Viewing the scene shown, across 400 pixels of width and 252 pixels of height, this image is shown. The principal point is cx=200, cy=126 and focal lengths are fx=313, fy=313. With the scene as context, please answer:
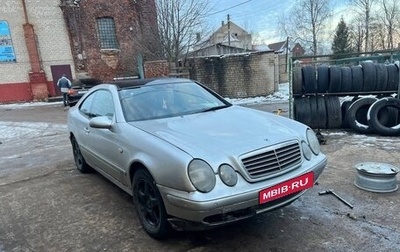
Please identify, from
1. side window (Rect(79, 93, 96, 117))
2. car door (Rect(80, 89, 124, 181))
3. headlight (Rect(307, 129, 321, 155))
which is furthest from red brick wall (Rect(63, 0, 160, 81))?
headlight (Rect(307, 129, 321, 155))

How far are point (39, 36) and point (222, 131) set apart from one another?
74.3ft

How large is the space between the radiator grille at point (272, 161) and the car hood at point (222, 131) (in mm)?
78

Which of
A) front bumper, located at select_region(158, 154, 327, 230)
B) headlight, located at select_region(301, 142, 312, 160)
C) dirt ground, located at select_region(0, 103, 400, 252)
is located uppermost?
headlight, located at select_region(301, 142, 312, 160)

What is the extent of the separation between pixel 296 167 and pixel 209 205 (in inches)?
37.6

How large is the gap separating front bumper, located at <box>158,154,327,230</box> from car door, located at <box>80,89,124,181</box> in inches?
39.7

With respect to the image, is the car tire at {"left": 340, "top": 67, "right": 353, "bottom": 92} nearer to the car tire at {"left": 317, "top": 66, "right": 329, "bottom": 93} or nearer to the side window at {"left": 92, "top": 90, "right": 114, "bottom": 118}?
the car tire at {"left": 317, "top": 66, "right": 329, "bottom": 93}

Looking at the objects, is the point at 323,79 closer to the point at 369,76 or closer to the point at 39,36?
the point at 369,76

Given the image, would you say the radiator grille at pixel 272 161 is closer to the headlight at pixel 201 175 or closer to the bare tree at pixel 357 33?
the headlight at pixel 201 175

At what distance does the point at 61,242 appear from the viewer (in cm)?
312

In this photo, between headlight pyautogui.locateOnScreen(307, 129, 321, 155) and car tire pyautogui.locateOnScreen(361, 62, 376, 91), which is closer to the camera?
headlight pyautogui.locateOnScreen(307, 129, 321, 155)

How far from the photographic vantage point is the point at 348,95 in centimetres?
721

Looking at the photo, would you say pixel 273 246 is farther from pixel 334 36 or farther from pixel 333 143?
pixel 334 36

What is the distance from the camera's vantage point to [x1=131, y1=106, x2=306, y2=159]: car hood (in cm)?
264

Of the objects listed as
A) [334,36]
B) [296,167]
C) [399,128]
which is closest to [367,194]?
[296,167]
